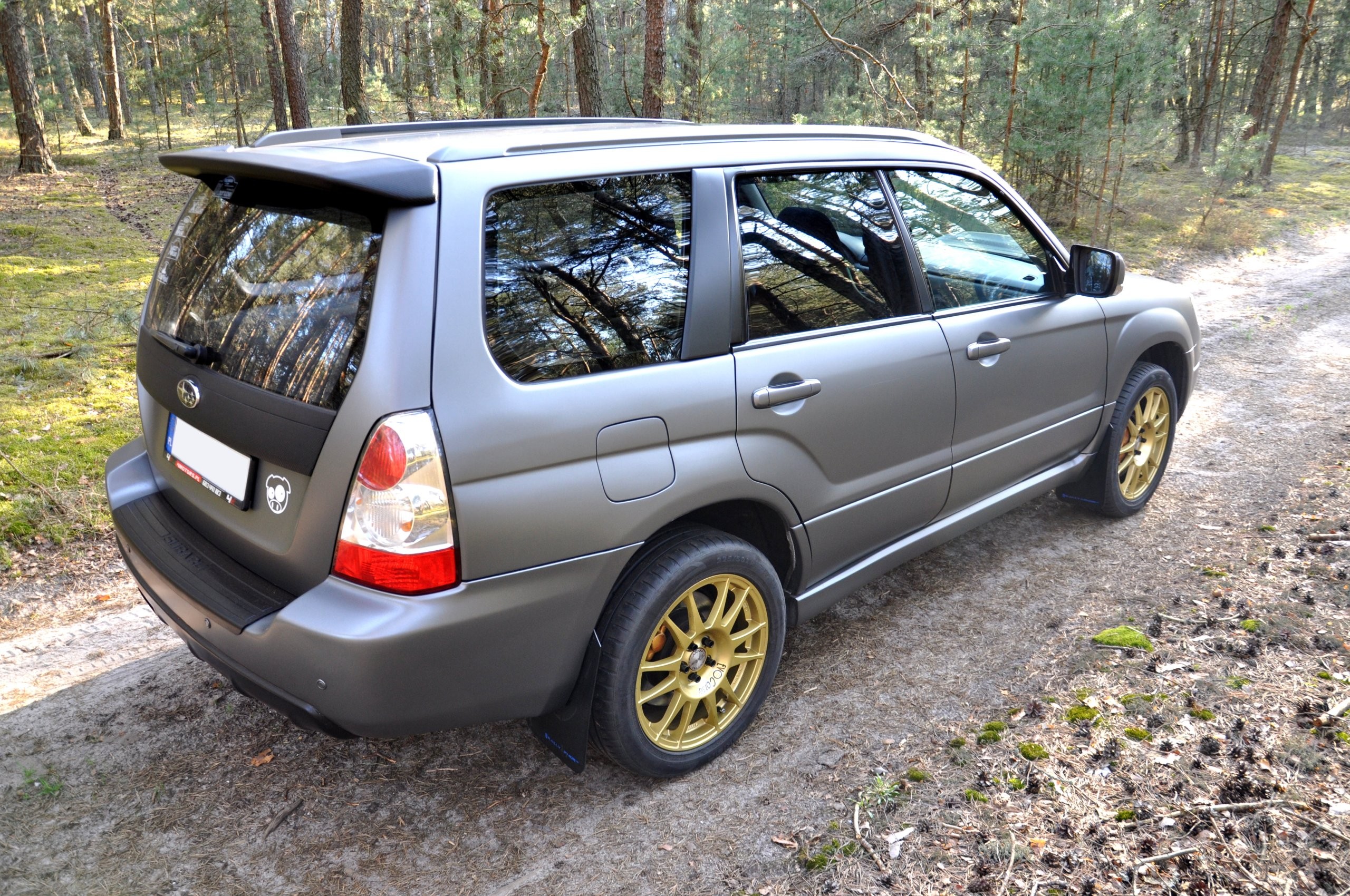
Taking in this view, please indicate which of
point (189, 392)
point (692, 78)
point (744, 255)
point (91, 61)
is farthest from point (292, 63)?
point (91, 61)

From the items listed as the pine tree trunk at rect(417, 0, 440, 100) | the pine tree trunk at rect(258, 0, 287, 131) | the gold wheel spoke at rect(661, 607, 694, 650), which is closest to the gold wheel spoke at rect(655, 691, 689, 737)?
the gold wheel spoke at rect(661, 607, 694, 650)

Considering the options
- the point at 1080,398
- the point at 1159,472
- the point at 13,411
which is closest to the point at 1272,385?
the point at 1159,472

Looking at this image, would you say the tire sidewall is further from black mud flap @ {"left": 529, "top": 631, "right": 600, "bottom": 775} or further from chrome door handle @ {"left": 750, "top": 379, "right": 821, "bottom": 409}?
black mud flap @ {"left": 529, "top": 631, "right": 600, "bottom": 775}

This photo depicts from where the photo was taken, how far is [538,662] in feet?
7.86

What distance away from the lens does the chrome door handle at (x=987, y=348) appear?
3.47 metres

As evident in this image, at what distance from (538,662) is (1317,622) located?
3.21 metres

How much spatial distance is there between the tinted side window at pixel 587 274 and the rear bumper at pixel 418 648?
564mm

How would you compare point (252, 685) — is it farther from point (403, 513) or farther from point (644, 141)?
point (644, 141)

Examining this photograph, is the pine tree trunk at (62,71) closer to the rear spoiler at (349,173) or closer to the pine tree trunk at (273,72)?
the pine tree trunk at (273,72)

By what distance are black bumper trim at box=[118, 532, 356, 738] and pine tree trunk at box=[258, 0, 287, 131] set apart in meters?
20.5

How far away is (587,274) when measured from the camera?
8.16 feet

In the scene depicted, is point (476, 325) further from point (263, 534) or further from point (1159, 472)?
point (1159, 472)

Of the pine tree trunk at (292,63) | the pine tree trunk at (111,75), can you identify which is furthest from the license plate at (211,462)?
the pine tree trunk at (111,75)

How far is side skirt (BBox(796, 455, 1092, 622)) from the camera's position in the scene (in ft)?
10.5
